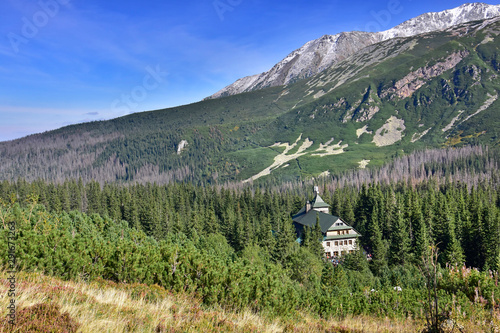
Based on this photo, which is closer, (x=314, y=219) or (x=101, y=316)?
(x=101, y=316)

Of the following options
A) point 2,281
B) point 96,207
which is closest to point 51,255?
point 2,281

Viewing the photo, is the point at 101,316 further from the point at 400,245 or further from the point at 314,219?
the point at 314,219

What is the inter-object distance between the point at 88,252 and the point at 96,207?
9775 cm

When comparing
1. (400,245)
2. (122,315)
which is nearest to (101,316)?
(122,315)

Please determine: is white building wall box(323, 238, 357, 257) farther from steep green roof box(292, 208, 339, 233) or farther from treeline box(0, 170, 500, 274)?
treeline box(0, 170, 500, 274)

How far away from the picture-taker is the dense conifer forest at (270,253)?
17891mm

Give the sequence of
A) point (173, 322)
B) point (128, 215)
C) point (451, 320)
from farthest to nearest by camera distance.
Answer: point (128, 215) < point (173, 322) < point (451, 320)

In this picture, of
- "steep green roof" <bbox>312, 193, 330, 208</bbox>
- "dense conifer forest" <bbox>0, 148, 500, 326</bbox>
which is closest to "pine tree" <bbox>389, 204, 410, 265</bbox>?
"dense conifer forest" <bbox>0, 148, 500, 326</bbox>

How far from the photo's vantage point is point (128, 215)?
95438 millimetres

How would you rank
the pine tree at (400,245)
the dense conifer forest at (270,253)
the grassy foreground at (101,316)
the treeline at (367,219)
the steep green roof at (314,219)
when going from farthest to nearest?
the steep green roof at (314,219) < the pine tree at (400,245) < the treeline at (367,219) < the dense conifer forest at (270,253) < the grassy foreground at (101,316)

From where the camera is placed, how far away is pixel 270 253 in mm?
66250

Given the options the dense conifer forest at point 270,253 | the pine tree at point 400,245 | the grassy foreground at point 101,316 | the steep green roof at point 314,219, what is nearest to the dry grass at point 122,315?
the grassy foreground at point 101,316

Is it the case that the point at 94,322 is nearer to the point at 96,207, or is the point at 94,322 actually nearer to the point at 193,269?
the point at 193,269

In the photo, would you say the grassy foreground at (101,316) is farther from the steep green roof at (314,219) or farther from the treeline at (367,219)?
the steep green roof at (314,219)
